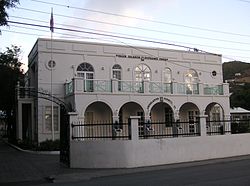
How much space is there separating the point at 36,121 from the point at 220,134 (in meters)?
16.7

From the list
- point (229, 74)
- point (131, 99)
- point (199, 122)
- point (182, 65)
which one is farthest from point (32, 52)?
point (229, 74)

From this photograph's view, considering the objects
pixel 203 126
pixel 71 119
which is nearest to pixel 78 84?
pixel 71 119

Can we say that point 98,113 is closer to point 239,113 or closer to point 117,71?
point 117,71

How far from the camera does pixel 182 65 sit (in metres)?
37.5

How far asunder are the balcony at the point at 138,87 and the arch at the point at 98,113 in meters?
2.44

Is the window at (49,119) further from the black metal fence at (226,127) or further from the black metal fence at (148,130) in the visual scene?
the black metal fence at (226,127)

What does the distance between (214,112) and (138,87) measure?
1022cm

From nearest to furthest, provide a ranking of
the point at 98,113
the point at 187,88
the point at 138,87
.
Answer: the point at 138,87, the point at 98,113, the point at 187,88

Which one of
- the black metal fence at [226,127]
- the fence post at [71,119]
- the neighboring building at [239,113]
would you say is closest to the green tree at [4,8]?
the fence post at [71,119]

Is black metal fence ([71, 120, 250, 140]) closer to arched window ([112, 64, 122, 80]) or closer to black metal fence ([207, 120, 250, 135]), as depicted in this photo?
black metal fence ([207, 120, 250, 135])

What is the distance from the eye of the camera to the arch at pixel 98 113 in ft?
107

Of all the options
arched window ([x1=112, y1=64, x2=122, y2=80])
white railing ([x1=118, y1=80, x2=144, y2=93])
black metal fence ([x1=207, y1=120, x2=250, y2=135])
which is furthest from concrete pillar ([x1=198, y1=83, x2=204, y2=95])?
black metal fence ([x1=207, y1=120, x2=250, y2=135])

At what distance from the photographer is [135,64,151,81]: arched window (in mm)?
35688

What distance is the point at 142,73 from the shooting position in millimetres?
35906
